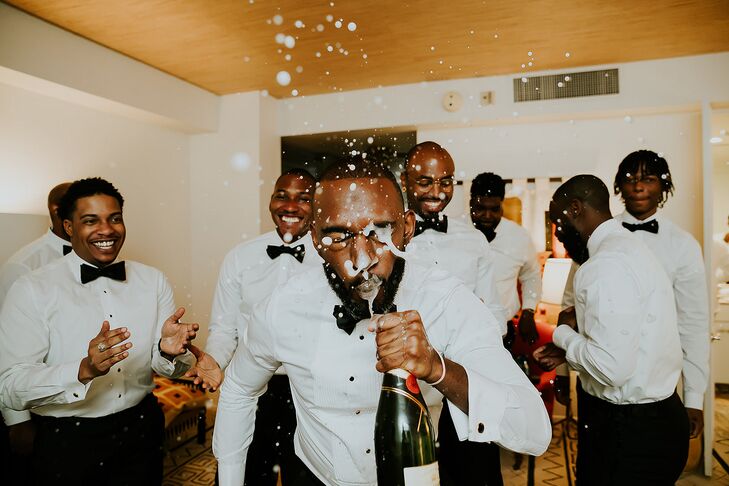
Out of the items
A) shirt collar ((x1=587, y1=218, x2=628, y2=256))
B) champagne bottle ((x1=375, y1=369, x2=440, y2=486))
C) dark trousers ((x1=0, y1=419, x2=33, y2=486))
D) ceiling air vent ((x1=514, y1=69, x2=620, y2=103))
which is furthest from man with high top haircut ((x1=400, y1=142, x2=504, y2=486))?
dark trousers ((x1=0, y1=419, x2=33, y2=486))

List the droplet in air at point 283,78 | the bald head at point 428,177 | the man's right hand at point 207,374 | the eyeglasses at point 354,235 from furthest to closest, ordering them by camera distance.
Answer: the droplet in air at point 283,78, the bald head at point 428,177, the man's right hand at point 207,374, the eyeglasses at point 354,235

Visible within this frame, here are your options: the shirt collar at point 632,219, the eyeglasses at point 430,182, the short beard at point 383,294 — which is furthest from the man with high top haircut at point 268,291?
the shirt collar at point 632,219

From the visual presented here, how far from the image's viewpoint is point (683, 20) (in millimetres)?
3316

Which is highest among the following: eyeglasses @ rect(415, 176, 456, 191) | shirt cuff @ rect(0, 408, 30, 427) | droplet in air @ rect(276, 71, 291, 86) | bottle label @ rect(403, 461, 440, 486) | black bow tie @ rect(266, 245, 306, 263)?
droplet in air @ rect(276, 71, 291, 86)

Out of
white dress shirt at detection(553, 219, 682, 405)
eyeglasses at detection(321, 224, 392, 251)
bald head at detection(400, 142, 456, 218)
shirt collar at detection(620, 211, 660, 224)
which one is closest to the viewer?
eyeglasses at detection(321, 224, 392, 251)

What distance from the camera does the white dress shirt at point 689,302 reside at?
2578mm

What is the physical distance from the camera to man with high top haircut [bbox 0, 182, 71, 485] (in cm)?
225

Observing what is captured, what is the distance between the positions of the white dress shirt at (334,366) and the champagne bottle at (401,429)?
21cm

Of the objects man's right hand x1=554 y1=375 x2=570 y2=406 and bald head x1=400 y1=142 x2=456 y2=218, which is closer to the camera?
bald head x1=400 y1=142 x2=456 y2=218

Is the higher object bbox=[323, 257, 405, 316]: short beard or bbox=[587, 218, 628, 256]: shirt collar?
bbox=[587, 218, 628, 256]: shirt collar

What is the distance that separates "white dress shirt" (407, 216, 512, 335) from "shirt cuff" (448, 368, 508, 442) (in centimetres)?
163

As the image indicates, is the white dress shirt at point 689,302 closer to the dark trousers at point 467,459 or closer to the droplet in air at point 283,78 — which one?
the dark trousers at point 467,459

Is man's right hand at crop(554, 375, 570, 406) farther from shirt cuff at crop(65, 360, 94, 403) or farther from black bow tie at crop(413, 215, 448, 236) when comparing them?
shirt cuff at crop(65, 360, 94, 403)

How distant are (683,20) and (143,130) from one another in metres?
4.48
